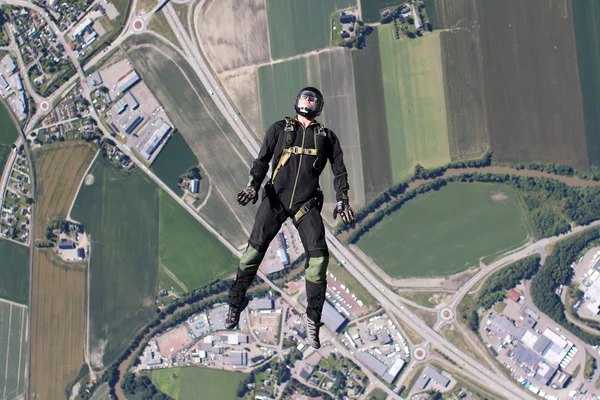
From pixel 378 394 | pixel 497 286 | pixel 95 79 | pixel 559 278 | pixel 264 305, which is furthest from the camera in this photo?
pixel 95 79

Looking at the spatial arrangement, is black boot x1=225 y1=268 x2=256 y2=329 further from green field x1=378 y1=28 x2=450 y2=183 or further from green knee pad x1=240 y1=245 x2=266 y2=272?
green field x1=378 y1=28 x2=450 y2=183

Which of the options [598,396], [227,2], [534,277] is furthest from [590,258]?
[227,2]

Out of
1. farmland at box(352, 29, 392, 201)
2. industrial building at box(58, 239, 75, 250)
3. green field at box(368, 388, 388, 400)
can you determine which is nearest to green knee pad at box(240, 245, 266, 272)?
farmland at box(352, 29, 392, 201)

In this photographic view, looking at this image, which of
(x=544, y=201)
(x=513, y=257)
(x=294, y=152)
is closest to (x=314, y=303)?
(x=294, y=152)

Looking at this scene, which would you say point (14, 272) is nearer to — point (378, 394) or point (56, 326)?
point (56, 326)

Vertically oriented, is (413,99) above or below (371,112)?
above

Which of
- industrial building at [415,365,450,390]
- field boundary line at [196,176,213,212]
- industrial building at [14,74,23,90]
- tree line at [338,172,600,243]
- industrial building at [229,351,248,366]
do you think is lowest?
industrial building at [415,365,450,390]
